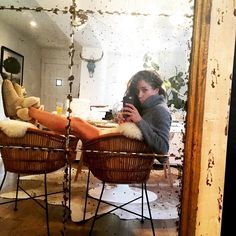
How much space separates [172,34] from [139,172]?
580mm

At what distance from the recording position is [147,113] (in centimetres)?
111

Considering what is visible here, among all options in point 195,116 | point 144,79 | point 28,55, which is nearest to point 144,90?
point 144,79

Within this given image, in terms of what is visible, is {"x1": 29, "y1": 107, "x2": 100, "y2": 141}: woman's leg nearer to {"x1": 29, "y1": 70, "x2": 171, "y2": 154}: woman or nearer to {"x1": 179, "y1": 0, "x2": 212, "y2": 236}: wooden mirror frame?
{"x1": 29, "y1": 70, "x2": 171, "y2": 154}: woman

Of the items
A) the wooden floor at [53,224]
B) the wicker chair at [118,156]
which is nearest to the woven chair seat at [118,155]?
the wicker chair at [118,156]

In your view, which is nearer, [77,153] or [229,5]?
[229,5]

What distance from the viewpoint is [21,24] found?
3.69ft

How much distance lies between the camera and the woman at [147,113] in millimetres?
1104

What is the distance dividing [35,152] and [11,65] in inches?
14.3

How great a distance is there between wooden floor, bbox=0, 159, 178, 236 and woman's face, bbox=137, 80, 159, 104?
52 cm

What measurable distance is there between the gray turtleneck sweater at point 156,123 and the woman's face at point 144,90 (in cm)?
1

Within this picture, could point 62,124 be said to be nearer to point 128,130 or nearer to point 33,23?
point 128,130

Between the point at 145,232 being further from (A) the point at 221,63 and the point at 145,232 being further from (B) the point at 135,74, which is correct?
(A) the point at 221,63

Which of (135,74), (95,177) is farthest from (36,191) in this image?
(135,74)

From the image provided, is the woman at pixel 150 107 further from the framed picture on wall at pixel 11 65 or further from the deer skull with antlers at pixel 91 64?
the framed picture on wall at pixel 11 65
